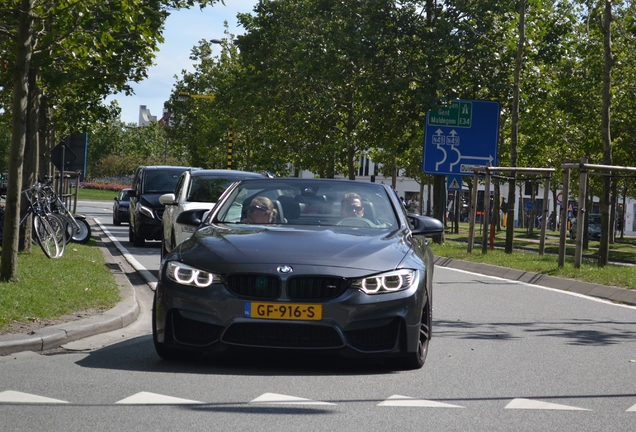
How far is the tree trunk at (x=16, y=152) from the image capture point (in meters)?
11.5

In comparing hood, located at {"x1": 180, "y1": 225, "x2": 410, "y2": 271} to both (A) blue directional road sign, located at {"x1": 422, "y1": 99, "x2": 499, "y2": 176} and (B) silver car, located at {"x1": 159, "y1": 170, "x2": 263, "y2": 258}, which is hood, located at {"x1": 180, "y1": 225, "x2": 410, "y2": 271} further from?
(A) blue directional road sign, located at {"x1": 422, "y1": 99, "x2": 499, "y2": 176}

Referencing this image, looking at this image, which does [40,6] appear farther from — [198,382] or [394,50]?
[394,50]

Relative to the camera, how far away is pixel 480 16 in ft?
104

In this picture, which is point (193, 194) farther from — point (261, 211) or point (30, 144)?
point (261, 211)

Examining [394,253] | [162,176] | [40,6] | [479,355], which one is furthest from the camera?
[162,176]

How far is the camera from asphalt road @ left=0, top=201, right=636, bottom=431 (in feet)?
19.2

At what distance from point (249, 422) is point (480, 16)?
2742cm

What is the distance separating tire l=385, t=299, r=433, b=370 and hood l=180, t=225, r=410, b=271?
51 cm

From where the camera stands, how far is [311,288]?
7.24 m

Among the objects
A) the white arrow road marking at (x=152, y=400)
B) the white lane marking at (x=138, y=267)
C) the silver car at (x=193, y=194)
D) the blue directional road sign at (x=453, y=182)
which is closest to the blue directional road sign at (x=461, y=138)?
the blue directional road sign at (x=453, y=182)

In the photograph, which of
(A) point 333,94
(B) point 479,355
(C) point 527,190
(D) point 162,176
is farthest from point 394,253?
(A) point 333,94

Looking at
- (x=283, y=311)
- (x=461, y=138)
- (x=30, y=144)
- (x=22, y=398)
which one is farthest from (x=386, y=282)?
(x=461, y=138)

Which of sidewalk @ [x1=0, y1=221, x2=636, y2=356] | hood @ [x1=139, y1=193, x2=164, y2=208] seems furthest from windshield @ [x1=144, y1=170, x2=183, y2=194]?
sidewalk @ [x1=0, y1=221, x2=636, y2=356]

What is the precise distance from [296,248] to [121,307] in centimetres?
368
